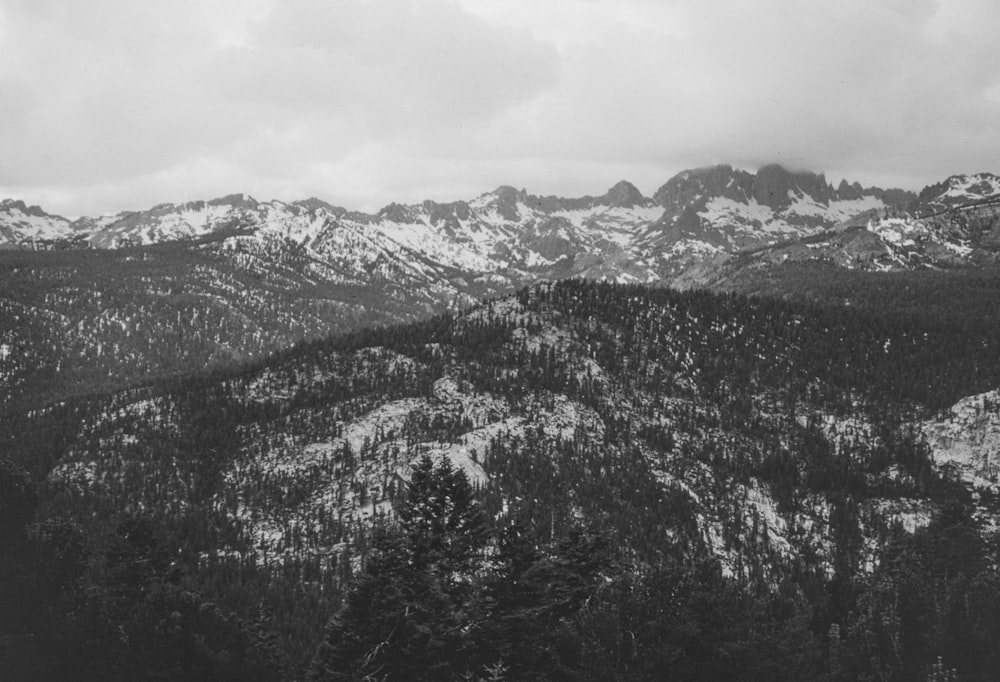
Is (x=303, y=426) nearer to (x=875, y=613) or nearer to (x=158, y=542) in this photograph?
(x=158, y=542)

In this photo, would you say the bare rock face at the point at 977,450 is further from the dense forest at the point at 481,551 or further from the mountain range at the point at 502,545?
the dense forest at the point at 481,551

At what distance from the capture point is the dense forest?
142ft

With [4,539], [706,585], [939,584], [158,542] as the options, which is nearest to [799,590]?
[939,584]

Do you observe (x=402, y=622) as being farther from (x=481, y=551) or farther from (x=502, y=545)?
(x=481, y=551)

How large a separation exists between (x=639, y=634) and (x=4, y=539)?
226 ft

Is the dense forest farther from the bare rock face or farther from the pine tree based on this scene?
the bare rock face

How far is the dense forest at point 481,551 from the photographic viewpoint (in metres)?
43.2

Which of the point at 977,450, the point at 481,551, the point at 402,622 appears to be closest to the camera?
the point at 402,622

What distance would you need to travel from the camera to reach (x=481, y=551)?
105312 millimetres

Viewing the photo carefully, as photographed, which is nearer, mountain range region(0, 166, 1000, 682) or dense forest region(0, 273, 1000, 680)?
dense forest region(0, 273, 1000, 680)

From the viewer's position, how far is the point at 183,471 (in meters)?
179

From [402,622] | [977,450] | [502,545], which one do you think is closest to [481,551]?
[502,545]

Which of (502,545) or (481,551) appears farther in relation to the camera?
(481,551)

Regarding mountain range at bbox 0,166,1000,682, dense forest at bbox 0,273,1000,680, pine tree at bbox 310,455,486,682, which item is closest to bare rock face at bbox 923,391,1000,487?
mountain range at bbox 0,166,1000,682
